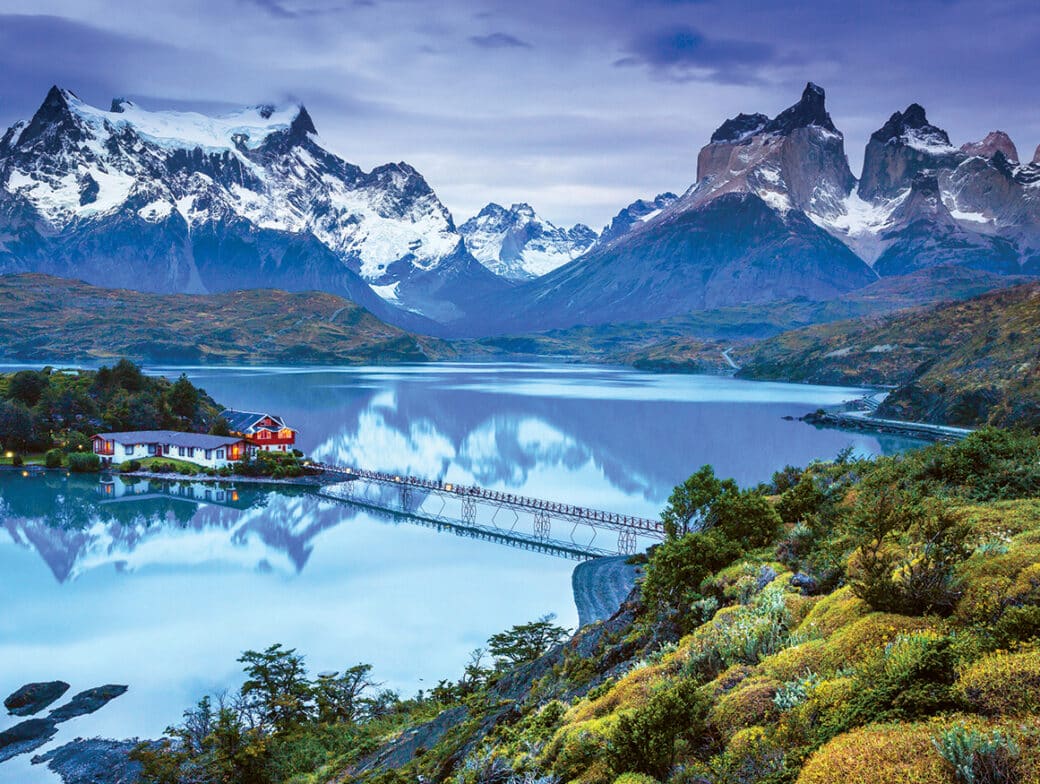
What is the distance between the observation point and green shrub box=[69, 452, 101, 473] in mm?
87338

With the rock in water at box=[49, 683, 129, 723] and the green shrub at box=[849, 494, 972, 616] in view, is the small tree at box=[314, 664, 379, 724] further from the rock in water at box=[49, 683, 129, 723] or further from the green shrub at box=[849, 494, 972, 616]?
the green shrub at box=[849, 494, 972, 616]

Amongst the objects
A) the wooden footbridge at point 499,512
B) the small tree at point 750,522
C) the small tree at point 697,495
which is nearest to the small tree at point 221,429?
the wooden footbridge at point 499,512

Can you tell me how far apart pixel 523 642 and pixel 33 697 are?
22.9 m

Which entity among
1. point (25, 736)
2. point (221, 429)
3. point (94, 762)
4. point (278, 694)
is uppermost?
point (221, 429)

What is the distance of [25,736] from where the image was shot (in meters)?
31.2

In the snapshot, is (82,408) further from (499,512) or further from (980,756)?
(980,756)

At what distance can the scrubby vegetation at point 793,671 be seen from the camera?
8.74m

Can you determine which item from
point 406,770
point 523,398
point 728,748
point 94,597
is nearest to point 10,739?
point 94,597

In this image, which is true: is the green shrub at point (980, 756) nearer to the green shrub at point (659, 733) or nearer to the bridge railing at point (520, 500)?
the green shrub at point (659, 733)

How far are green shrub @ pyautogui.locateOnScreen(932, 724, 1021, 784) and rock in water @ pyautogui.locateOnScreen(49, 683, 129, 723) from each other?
36.5 m

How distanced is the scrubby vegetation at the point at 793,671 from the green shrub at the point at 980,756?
23 mm

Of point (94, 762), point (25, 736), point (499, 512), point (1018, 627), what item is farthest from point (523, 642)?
point (499, 512)

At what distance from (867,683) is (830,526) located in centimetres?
1264

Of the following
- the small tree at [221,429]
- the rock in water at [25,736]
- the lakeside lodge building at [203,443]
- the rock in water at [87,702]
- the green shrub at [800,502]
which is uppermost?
the green shrub at [800,502]
